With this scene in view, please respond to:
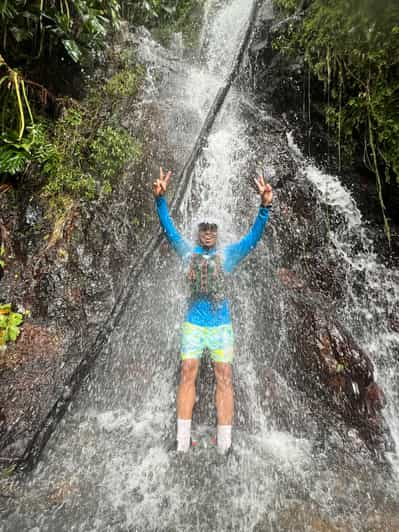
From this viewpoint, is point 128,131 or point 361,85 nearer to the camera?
point 361,85

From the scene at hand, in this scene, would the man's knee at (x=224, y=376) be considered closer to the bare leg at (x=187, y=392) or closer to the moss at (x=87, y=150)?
the bare leg at (x=187, y=392)

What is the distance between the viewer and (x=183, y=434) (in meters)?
3.28

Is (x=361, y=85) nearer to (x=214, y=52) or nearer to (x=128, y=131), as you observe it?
(x=128, y=131)

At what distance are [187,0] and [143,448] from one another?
42.9ft

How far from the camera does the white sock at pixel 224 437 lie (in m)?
3.29

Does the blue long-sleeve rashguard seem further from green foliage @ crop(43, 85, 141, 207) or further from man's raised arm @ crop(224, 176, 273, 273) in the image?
green foliage @ crop(43, 85, 141, 207)

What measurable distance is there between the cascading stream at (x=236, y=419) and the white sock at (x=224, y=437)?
0.54ft

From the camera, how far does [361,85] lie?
17.4ft

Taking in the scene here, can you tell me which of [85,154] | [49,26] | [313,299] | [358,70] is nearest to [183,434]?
[313,299]

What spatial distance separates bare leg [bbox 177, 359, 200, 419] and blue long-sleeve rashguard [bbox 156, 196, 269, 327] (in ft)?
1.54

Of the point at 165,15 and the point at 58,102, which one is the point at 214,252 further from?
the point at 165,15

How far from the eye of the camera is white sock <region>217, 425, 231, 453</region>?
3285 mm

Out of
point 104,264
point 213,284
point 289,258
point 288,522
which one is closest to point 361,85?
point 289,258

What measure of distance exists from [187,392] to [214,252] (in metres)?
1.54
